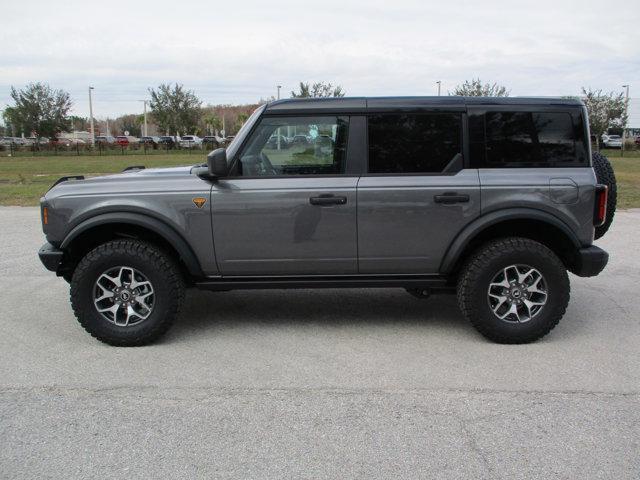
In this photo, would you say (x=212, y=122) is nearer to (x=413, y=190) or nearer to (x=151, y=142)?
(x=151, y=142)

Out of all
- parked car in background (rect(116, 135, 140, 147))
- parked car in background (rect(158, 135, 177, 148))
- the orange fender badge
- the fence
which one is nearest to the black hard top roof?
the orange fender badge

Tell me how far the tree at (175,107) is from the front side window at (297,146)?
51.0 meters

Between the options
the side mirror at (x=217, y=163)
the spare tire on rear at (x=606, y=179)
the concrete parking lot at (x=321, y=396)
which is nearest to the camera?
the concrete parking lot at (x=321, y=396)

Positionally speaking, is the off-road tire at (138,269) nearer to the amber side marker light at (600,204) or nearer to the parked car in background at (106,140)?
the amber side marker light at (600,204)

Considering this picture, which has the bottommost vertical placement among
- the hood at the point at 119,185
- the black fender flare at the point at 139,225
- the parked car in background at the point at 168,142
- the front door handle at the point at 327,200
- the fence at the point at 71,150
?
the black fender flare at the point at 139,225

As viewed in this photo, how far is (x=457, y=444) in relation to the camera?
10.3ft

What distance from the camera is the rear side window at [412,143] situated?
181 inches

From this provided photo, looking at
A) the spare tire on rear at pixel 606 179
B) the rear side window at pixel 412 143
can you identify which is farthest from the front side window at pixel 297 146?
the spare tire on rear at pixel 606 179

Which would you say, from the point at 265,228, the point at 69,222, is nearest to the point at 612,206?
the point at 265,228

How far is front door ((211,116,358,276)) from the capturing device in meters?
4.53

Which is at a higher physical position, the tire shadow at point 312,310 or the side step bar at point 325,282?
the side step bar at point 325,282

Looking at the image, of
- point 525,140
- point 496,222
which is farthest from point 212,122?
point 496,222

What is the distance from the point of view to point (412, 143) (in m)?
4.62

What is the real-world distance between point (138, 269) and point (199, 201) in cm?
68
